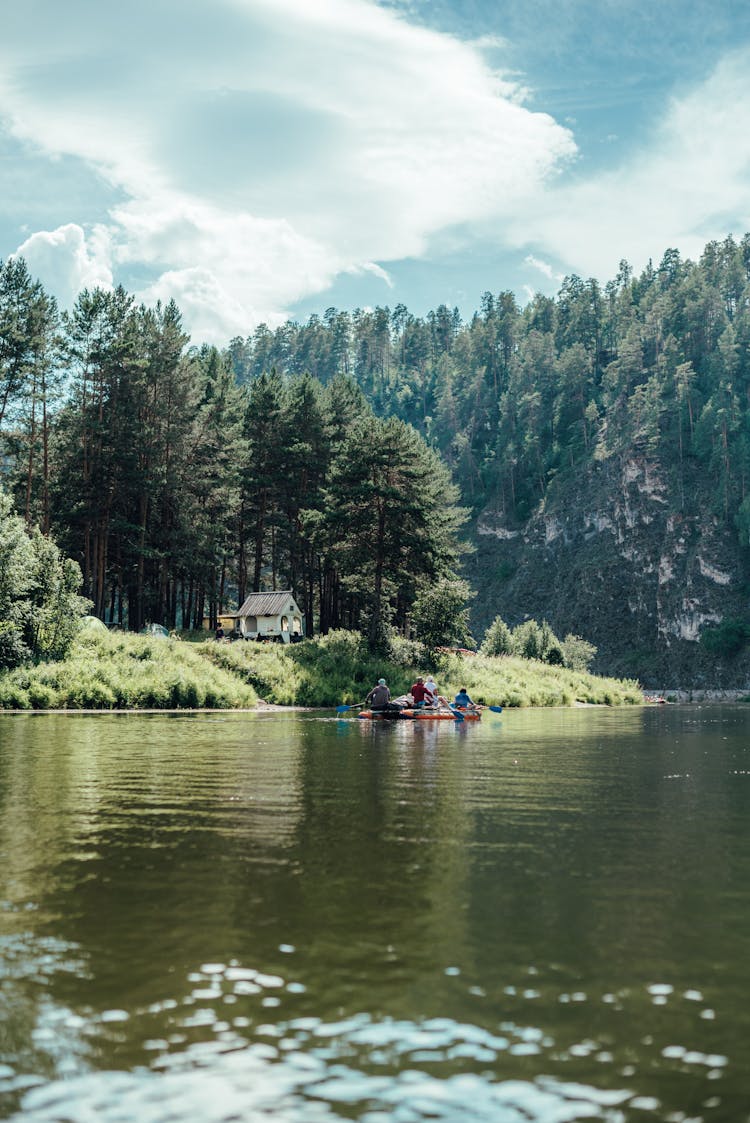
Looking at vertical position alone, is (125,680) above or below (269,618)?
below

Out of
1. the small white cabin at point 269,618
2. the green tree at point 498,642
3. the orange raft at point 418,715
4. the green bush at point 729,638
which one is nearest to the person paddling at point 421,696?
the orange raft at point 418,715

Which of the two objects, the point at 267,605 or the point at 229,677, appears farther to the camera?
the point at 267,605

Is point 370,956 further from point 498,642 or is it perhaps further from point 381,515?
point 498,642

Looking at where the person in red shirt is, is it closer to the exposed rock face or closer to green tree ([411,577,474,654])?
green tree ([411,577,474,654])

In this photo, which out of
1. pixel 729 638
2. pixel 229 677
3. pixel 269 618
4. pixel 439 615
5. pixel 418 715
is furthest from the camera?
pixel 729 638

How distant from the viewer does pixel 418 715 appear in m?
39.9

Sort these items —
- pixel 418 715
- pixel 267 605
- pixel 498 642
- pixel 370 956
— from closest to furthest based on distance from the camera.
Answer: pixel 370 956, pixel 418 715, pixel 267 605, pixel 498 642

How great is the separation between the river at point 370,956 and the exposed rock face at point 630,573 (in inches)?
4453

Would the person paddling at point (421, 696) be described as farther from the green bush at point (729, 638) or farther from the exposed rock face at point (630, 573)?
the green bush at point (729, 638)

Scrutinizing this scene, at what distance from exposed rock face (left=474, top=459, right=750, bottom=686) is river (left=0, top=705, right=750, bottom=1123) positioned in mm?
113094

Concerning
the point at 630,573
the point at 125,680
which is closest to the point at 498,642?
the point at 125,680

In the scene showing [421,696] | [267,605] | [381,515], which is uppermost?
[381,515]

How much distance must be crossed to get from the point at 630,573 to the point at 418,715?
332 ft

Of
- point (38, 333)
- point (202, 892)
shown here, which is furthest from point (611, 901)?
point (38, 333)
